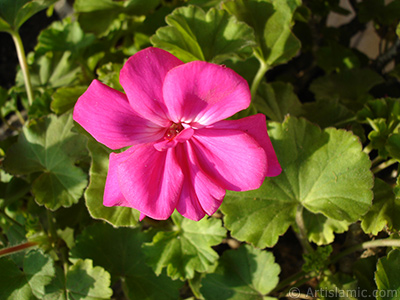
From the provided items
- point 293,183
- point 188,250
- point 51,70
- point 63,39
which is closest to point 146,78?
point 293,183

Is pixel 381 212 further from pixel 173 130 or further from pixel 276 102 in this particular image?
pixel 173 130

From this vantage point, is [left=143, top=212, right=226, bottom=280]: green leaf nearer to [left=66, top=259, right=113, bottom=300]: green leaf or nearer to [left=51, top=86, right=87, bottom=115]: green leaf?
[left=66, top=259, right=113, bottom=300]: green leaf

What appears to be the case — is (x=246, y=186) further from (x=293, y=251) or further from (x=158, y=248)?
(x=293, y=251)

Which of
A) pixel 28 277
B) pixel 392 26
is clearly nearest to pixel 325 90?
pixel 392 26

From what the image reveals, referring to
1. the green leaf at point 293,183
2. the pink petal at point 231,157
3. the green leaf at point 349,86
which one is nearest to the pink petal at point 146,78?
the pink petal at point 231,157

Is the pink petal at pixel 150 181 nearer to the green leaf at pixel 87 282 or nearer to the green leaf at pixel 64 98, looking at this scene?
the green leaf at pixel 87 282

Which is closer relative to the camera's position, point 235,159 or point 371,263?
point 235,159

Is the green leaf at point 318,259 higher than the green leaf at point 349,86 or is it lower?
lower
